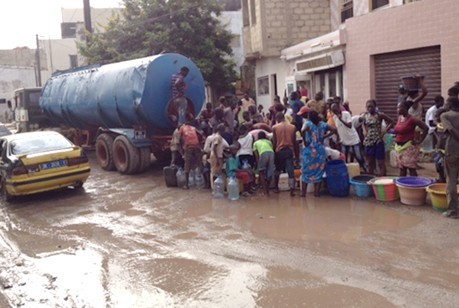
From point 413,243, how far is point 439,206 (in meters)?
1.53

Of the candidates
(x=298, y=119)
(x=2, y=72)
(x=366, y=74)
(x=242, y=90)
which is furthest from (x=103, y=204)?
(x=2, y=72)

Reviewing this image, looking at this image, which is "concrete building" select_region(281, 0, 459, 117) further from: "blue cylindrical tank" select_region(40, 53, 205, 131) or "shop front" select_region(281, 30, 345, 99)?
"blue cylindrical tank" select_region(40, 53, 205, 131)

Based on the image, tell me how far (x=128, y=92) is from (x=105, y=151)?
7.36 feet

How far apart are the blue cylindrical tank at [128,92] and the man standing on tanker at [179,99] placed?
0.15 metres

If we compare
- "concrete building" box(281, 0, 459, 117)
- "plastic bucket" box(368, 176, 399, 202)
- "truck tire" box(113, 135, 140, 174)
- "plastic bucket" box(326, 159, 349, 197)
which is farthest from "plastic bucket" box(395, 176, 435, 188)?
"truck tire" box(113, 135, 140, 174)

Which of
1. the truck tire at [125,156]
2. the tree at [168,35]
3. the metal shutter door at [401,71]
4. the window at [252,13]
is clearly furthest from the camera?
the tree at [168,35]

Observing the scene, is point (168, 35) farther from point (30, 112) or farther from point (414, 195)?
point (414, 195)

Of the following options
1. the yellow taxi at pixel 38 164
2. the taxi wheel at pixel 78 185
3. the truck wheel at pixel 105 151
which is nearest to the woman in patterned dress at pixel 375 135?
the yellow taxi at pixel 38 164

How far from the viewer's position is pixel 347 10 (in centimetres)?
1727

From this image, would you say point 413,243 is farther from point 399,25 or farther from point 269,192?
point 399,25

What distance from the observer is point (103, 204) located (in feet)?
30.9

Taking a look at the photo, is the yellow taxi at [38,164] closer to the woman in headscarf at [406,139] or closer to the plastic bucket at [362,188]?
the plastic bucket at [362,188]

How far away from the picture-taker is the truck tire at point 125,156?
1200 centimetres

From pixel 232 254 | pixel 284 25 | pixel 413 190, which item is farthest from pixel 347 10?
pixel 232 254
